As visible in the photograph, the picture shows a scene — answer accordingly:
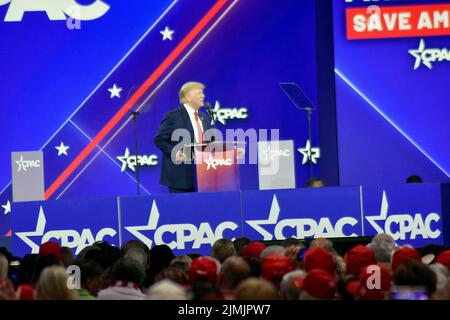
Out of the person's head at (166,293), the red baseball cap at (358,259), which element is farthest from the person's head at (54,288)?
the red baseball cap at (358,259)

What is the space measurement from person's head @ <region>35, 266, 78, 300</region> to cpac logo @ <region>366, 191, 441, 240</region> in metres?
4.55

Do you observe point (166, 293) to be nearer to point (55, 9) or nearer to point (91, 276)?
point (91, 276)

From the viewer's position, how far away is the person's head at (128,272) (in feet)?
18.9

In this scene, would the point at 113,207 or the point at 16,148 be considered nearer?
the point at 113,207

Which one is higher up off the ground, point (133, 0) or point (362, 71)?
point (133, 0)

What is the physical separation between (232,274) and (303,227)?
139 inches

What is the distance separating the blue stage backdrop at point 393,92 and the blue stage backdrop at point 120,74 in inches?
27.2

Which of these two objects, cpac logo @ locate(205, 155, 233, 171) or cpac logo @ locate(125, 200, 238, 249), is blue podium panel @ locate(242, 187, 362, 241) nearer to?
cpac logo @ locate(125, 200, 238, 249)

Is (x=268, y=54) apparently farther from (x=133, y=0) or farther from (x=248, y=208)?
(x=248, y=208)

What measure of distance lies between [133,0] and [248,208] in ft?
14.2

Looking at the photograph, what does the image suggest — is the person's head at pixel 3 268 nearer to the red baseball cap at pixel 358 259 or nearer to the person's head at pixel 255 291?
the red baseball cap at pixel 358 259

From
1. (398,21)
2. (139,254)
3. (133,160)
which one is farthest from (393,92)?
(139,254)
